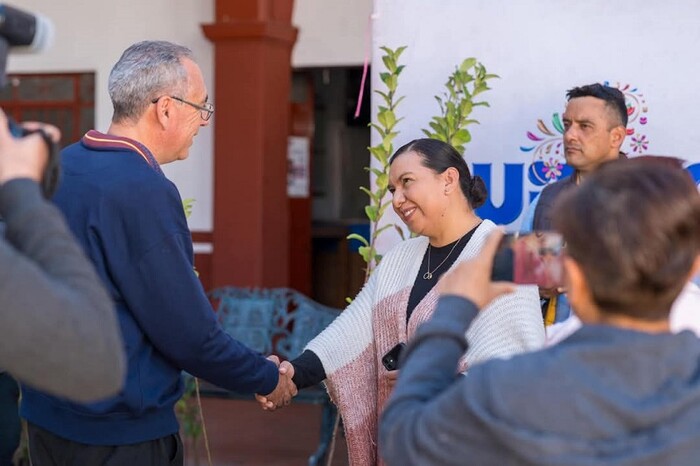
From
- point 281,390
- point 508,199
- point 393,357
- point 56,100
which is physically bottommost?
point 281,390

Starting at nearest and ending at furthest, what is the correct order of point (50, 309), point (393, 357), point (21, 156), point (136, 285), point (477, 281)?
point (50, 309), point (21, 156), point (477, 281), point (136, 285), point (393, 357)

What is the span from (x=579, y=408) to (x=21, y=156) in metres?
0.93

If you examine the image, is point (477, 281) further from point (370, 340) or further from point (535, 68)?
point (535, 68)

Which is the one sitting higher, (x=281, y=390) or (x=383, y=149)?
(x=383, y=149)

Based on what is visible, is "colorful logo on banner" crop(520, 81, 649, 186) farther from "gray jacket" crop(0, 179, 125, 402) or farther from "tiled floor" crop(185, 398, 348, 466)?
"gray jacket" crop(0, 179, 125, 402)

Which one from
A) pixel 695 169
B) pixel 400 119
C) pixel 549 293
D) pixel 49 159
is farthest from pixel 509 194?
pixel 49 159

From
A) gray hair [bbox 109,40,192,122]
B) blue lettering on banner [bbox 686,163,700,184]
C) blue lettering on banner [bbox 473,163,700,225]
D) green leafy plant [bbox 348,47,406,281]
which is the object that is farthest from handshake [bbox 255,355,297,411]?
blue lettering on banner [bbox 686,163,700,184]

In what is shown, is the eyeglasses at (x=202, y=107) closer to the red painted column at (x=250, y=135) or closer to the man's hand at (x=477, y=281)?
the man's hand at (x=477, y=281)

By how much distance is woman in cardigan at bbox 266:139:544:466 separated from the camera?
3660 millimetres

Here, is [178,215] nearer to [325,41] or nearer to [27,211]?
[27,211]

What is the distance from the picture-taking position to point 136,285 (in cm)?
300

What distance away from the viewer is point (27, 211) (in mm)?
1738

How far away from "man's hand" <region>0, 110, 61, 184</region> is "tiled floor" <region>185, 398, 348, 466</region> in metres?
5.43

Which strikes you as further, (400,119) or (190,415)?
(190,415)
